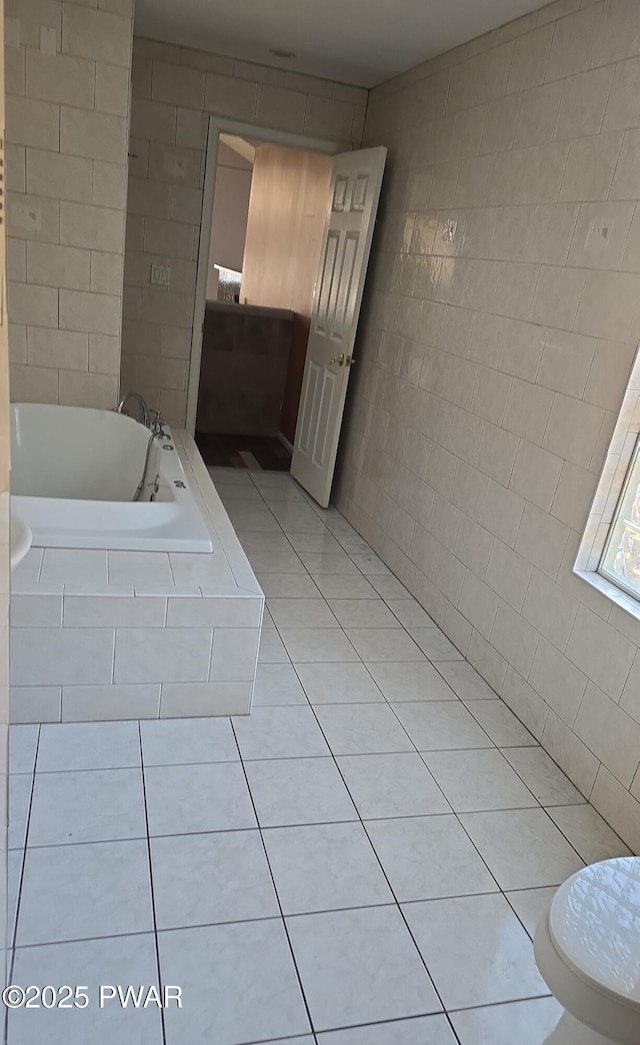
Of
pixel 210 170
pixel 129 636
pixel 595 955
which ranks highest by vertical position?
pixel 210 170

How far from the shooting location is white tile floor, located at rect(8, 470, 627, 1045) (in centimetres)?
146

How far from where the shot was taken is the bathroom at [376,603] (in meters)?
1.59

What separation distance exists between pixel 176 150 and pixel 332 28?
3.80 ft

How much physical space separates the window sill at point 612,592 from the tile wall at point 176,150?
2.95 m

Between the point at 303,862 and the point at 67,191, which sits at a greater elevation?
the point at 67,191

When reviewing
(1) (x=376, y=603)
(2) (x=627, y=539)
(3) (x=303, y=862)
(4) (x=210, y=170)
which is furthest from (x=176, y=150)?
(3) (x=303, y=862)

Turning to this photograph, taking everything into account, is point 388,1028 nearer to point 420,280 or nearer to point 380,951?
point 380,951

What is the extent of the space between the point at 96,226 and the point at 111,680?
213 centimetres

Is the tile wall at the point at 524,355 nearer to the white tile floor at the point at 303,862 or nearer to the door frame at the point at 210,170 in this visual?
the white tile floor at the point at 303,862

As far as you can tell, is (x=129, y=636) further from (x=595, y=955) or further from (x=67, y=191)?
(x=67, y=191)

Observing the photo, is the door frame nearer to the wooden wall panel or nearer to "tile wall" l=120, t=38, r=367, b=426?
"tile wall" l=120, t=38, r=367, b=426

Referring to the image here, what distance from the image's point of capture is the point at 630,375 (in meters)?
2.09

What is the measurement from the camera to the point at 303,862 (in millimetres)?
1804

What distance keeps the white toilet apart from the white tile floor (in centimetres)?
34
